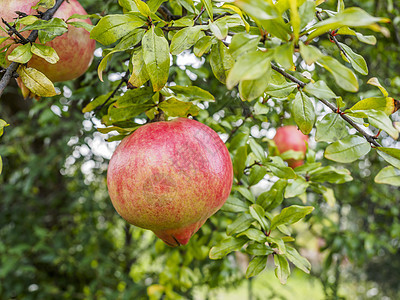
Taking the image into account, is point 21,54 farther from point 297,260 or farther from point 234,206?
point 297,260

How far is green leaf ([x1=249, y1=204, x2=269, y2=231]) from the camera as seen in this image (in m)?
0.80

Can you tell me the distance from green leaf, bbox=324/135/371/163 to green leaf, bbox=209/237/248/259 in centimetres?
28

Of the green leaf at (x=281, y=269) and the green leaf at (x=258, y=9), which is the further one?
the green leaf at (x=281, y=269)

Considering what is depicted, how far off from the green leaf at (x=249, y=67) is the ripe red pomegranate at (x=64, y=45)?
20.5 inches

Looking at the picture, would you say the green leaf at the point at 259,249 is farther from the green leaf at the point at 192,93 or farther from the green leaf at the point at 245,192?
the green leaf at the point at 192,93

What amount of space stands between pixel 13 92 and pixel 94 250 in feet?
3.57

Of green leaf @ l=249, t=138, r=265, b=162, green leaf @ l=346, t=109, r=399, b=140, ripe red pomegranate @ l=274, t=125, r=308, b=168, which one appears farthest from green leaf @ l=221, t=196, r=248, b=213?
ripe red pomegranate @ l=274, t=125, r=308, b=168

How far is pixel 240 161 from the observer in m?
0.90

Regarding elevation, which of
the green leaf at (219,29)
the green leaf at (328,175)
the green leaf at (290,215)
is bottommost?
the green leaf at (328,175)

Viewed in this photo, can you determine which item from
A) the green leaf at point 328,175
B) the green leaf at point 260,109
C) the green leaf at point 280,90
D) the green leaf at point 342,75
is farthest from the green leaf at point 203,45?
the green leaf at point 328,175

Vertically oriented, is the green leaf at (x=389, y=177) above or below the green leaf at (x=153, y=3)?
below

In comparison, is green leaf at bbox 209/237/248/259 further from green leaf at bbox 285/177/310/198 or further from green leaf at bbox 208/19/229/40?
green leaf at bbox 208/19/229/40

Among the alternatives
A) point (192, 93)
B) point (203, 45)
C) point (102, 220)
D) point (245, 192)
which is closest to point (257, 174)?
point (245, 192)

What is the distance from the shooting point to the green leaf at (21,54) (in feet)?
2.12
